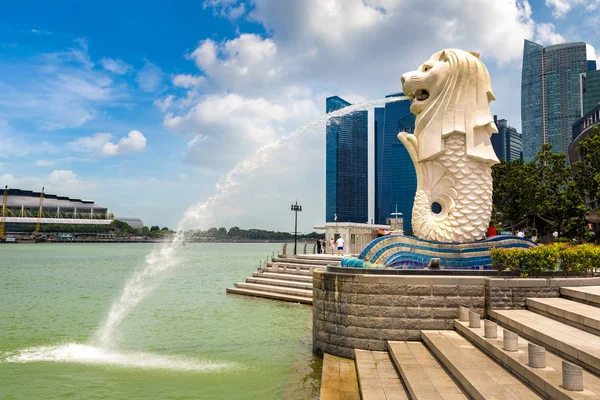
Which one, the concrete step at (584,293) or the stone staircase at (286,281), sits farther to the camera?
the stone staircase at (286,281)

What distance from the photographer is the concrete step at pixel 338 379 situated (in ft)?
24.1

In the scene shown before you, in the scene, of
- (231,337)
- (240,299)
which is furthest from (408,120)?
(231,337)

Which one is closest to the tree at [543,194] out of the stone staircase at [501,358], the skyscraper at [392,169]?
the stone staircase at [501,358]

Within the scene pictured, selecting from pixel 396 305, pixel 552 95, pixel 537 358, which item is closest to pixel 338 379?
pixel 396 305

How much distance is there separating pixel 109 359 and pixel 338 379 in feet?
18.1

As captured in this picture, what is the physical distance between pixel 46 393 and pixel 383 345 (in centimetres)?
Result: 615

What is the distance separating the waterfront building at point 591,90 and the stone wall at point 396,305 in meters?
164

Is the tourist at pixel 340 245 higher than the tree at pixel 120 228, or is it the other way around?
the tree at pixel 120 228

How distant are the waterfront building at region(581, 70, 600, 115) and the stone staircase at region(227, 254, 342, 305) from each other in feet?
506

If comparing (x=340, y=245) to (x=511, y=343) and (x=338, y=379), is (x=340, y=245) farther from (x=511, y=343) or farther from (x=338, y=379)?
(x=511, y=343)

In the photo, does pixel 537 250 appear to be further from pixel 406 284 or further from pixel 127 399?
pixel 127 399

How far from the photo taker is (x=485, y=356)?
7.17m

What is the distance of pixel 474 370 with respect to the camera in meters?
6.51

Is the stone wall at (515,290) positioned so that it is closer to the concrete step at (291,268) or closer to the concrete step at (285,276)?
the concrete step at (285,276)
